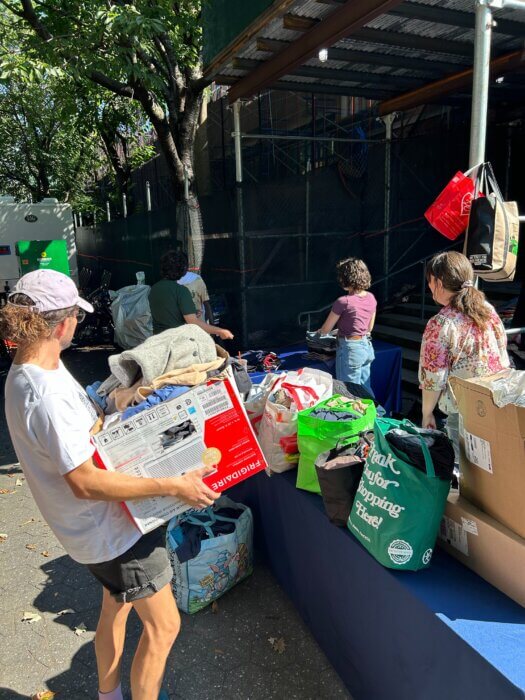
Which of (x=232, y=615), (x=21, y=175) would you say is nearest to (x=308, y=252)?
(x=232, y=615)

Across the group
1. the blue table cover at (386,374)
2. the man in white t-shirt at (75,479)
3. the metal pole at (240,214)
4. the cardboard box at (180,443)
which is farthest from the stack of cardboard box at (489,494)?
the metal pole at (240,214)

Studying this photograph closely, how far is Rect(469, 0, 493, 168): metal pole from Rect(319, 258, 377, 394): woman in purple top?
138cm

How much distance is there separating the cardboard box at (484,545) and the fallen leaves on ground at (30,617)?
2321 millimetres

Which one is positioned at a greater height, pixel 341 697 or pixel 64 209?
pixel 64 209

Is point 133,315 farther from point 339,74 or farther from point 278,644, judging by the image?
point 278,644

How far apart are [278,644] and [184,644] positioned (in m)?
0.49

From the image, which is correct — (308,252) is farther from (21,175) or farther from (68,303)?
(21,175)

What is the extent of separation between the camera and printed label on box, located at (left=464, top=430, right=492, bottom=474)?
5.78ft

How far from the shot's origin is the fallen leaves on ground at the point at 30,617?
9.52 ft

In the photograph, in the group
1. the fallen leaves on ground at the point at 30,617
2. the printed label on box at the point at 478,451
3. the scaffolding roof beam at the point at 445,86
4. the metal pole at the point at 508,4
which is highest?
the scaffolding roof beam at the point at 445,86

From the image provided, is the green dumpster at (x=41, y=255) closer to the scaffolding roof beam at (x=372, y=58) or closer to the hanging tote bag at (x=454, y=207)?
the scaffolding roof beam at (x=372, y=58)

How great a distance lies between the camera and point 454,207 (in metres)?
3.46

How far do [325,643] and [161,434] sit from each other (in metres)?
1.47

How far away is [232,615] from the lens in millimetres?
2834
